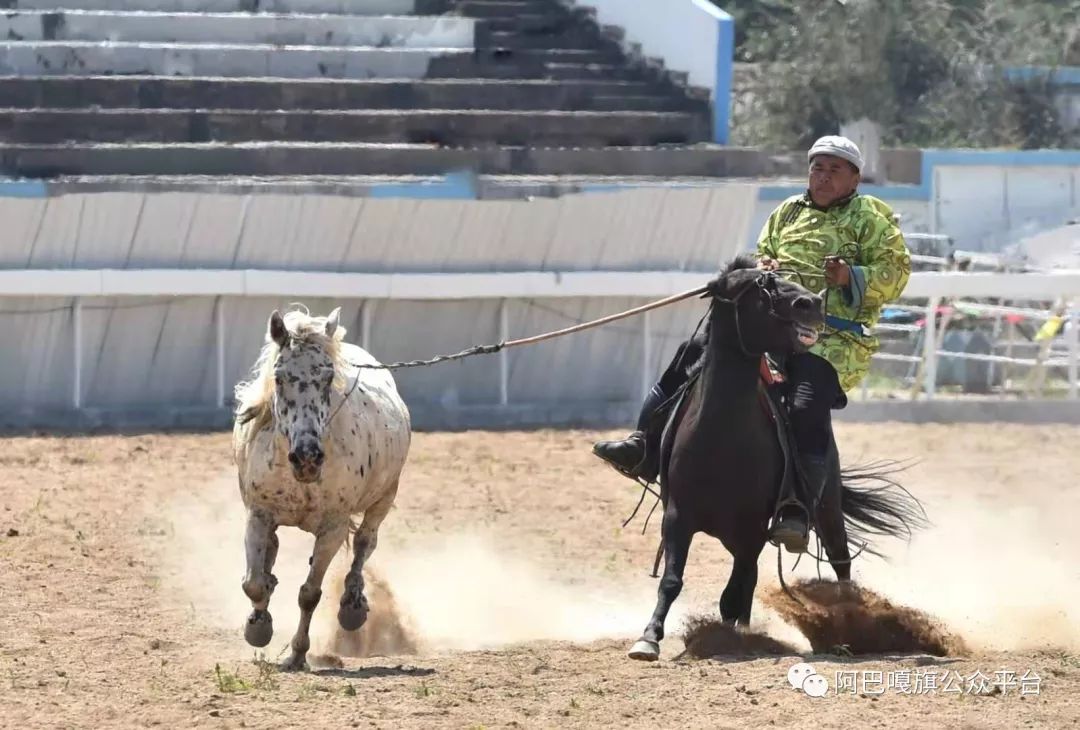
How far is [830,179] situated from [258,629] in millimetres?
2879

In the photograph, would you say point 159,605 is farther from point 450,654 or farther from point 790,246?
point 790,246

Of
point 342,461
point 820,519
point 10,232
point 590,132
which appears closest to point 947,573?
point 820,519

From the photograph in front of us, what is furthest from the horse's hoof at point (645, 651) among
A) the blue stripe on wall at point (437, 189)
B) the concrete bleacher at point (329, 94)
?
the concrete bleacher at point (329, 94)

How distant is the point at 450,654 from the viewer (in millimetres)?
7289

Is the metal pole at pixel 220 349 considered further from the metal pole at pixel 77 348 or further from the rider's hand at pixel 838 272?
the rider's hand at pixel 838 272

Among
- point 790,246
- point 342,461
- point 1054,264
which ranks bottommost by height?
point 1054,264

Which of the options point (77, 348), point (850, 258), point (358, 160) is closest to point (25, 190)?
point (77, 348)

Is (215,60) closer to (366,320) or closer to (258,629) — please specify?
(366,320)

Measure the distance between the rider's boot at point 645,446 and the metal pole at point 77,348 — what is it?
7699 mm

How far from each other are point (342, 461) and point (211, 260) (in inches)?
317

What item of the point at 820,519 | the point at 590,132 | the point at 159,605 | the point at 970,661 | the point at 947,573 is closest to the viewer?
the point at 970,661

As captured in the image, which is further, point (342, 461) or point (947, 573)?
point (947, 573)

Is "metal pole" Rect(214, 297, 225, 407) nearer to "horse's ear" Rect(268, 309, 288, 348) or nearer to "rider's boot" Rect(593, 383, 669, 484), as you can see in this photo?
"rider's boot" Rect(593, 383, 669, 484)

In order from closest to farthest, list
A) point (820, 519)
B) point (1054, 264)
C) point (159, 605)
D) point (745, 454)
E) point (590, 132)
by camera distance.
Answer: point (745, 454) < point (820, 519) < point (159, 605) < point (590, 132) < point (1054, 264)
